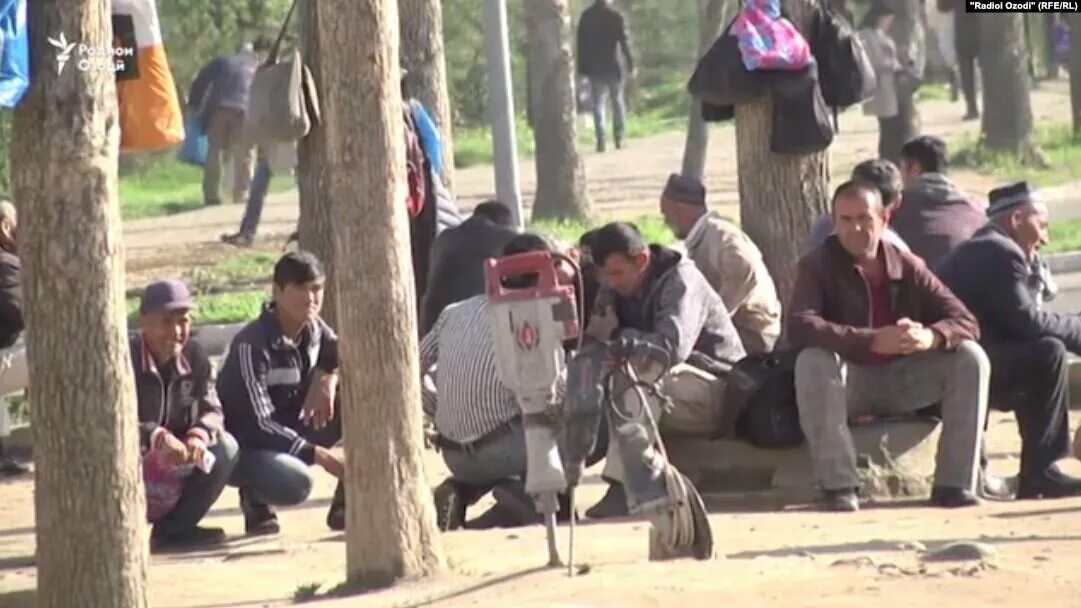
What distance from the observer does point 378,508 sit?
852 cm

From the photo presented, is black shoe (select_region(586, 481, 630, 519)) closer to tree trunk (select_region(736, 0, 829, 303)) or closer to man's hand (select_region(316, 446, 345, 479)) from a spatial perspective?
man's hand (select_region(316, 446, 345, 479))

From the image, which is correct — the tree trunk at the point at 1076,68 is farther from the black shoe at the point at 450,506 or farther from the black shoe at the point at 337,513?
the black shoe at the point at 337,513

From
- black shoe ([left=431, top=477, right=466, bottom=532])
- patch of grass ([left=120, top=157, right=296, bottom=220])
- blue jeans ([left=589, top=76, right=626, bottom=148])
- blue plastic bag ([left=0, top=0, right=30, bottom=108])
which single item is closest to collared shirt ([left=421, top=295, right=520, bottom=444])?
black shoe ([left=431, top=477, right=466, bottom=532])

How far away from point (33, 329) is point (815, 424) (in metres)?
3.59

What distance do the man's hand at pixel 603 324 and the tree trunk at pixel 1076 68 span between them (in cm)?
1629

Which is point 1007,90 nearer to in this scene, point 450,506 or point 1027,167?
point 1027,167

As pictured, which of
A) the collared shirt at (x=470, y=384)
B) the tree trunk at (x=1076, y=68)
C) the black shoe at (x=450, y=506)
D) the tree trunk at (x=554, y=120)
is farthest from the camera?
the tree trunk at (x=1076, y=68)

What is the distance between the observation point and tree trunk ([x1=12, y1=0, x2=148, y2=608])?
25.0 feet

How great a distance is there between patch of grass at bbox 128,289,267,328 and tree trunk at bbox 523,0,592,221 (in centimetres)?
379

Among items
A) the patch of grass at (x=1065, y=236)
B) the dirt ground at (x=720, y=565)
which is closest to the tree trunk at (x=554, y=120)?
the patch of grass at (x=1065, y=236)

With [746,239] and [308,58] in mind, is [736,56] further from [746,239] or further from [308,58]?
[308,58]

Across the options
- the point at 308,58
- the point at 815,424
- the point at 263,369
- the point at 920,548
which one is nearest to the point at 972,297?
the point at 815,424

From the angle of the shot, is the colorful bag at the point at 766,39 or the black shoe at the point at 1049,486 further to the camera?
the colorful bag at the point at 766,39

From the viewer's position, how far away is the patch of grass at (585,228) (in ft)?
65.4
